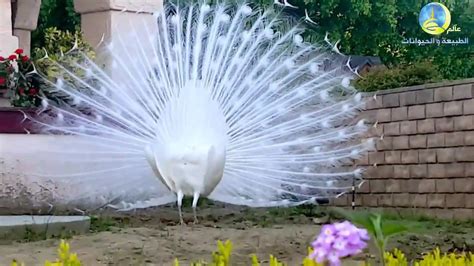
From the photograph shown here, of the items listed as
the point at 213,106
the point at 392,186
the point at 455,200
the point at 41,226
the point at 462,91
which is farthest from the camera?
the point at 392,186

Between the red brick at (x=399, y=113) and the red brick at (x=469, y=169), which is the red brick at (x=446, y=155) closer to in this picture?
the red brick at (x=469, y=169)

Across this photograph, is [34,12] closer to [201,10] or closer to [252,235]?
[201,10]

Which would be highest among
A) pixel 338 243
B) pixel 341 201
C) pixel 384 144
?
pixel 384 144

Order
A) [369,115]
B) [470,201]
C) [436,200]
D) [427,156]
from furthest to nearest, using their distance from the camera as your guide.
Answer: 1. [369,115]
2. [427,156]
3. [436,200]
4. [470,201]

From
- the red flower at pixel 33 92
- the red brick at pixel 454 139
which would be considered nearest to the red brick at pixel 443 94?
the red brick at pixel 454 139

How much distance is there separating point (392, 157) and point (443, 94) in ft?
4.05

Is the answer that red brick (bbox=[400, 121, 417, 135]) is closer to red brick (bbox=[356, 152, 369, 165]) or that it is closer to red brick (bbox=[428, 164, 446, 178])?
red brick (bbox=[428, 164, 446, 178])

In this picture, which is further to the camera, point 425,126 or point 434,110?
point 425,126

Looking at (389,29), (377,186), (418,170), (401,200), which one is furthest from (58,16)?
(418,170)

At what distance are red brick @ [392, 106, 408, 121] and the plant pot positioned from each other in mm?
4043

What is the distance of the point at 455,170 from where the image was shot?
9789 millimetres

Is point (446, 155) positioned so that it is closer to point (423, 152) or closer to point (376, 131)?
point (423, 152)

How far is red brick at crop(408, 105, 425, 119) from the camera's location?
1034 centimetres

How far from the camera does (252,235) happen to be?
7578 mm
